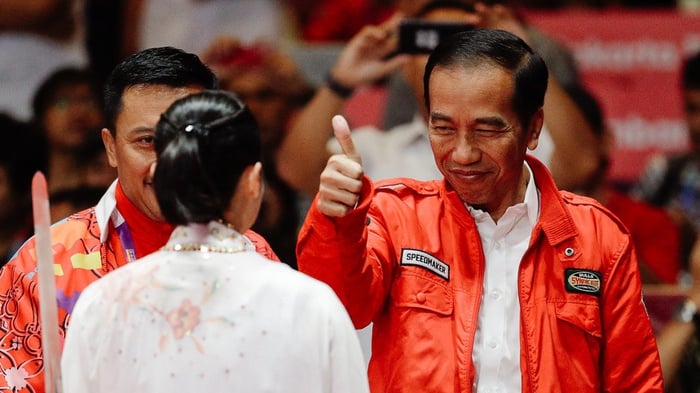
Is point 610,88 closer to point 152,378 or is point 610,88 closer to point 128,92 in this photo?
point 128,92

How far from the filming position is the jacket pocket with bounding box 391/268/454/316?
117 inches

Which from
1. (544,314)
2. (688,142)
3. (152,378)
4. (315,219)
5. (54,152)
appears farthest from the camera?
(688,142)

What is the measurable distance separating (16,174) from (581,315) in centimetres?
324

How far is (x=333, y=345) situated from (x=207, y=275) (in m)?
0.28

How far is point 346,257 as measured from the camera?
279cm

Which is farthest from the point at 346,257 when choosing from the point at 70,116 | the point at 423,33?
the point at 70,116

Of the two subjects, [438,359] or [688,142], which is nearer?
[438,359]

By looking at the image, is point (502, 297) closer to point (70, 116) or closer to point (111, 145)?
point (111, 145)

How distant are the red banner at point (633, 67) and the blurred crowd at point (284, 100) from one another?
15 centimetres

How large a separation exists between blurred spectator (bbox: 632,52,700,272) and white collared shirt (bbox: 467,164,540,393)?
268cm

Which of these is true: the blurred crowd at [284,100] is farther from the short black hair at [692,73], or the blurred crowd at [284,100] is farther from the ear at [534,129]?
the ear at [534,129]

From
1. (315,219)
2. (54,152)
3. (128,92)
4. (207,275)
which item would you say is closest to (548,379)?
(315,219)

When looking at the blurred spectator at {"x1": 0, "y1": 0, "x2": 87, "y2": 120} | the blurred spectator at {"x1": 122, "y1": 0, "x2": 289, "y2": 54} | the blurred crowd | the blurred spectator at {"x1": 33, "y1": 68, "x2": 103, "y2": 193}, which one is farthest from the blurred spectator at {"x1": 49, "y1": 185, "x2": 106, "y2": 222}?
the blurred spectator at {"x1": 122, "y1": 0, "x2": 289, "y2": 54}

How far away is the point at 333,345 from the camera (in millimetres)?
2439
